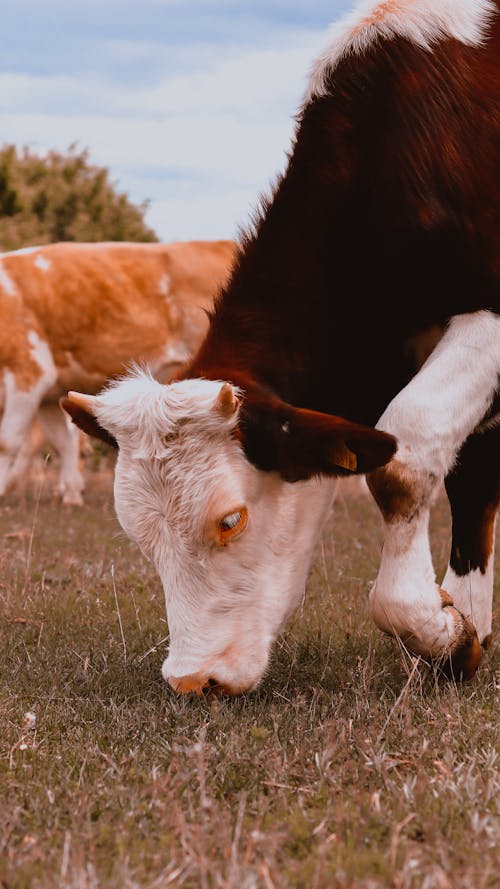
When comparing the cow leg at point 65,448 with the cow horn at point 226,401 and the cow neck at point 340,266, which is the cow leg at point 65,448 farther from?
the cow horn at point 226,401

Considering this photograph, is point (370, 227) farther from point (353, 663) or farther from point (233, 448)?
point (353, 663)

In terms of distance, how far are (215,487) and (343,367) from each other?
28.1 inches

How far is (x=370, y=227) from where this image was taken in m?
3.86

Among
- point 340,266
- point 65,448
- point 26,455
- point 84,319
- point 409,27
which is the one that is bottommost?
point 26,455

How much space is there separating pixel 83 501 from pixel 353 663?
306 inches

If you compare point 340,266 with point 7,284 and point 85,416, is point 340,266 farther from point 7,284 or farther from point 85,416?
point 7,284

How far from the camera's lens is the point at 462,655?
151 inches

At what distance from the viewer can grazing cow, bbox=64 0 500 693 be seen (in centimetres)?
362

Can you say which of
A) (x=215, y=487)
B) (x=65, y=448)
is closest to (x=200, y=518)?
(x=215, y=487)

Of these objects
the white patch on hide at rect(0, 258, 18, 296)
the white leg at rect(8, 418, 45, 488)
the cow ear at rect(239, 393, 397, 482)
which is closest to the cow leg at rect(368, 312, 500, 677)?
the cow ear at rect(239, 393, 397, 482)

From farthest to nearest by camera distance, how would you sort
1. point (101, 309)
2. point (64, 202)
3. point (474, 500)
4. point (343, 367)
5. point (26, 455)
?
point (64, 202) < point (26, 455) < point (101, 309) < point (474, 500) < point (343, 367)

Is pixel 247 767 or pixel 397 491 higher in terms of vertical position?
pixel 397 491

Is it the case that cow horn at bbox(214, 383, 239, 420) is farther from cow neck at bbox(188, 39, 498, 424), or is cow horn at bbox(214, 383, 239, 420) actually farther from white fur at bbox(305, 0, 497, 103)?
white fur at bbox(305, 0, 497, 103)

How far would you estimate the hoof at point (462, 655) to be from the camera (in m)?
3.80
